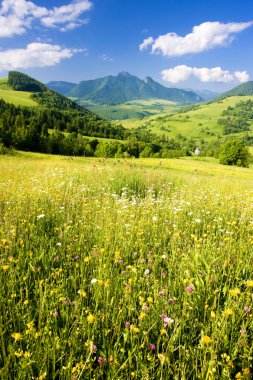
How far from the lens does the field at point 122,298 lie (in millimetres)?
2105

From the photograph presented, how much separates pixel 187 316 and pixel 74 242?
2.36 metres

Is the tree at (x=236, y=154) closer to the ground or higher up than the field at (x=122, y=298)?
higher up

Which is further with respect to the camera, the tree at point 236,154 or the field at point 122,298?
the tree at point 236,154

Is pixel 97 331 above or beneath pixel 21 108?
beneath

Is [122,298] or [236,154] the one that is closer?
[122,298]

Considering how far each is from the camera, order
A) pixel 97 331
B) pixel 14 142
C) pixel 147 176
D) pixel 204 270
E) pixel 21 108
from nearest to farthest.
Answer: pixel 97 331
pixel 204 270
pixel 147 176
pixel 14 142
pixel 21 108

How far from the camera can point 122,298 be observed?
2.87 m

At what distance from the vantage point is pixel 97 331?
248 centimetres

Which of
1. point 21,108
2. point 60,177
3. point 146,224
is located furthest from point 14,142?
point 21,108

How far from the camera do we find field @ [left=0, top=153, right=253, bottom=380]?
2105mm

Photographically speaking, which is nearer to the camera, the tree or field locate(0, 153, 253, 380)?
field locate(0, 153, 253, 380)

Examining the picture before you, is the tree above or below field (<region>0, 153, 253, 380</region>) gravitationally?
above

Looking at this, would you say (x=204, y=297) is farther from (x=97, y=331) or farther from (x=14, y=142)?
(x=14, y=142)

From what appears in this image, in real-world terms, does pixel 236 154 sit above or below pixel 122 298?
above
